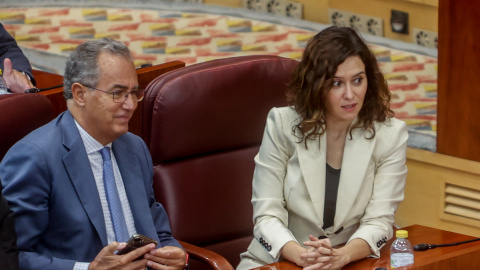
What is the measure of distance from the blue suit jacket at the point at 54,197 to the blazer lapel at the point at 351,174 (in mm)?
650

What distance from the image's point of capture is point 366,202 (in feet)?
7.93

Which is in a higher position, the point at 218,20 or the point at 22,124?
the point at 22,124

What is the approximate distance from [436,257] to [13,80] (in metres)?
1.56

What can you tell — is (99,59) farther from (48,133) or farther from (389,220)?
(389,220)

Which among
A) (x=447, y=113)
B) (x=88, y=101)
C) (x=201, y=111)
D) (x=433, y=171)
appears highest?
(x=88, y=101)

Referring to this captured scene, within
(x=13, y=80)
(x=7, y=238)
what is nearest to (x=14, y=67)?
(x=13, y=80)

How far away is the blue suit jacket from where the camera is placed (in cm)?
201

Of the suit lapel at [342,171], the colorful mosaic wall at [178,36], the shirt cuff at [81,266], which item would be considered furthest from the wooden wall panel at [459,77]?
the shirt cuff at [81,266]

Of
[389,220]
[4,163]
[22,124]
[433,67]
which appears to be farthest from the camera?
[433,67]

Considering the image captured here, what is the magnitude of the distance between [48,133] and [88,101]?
12 cm

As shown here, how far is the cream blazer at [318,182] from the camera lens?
94.1 inches

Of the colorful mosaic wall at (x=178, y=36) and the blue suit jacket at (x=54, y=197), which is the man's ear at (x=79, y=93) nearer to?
the blue suit jacket at (x=54, y=197)

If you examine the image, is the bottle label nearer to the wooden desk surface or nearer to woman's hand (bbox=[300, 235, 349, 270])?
the wooden desk surface

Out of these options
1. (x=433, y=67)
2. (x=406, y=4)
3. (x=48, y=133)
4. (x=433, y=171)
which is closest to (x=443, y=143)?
(x=433, y=171)
